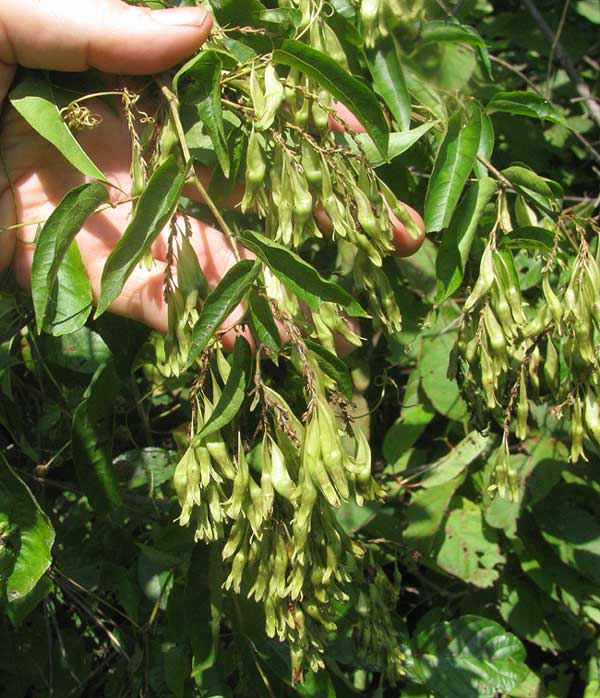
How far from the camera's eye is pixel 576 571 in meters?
1.79

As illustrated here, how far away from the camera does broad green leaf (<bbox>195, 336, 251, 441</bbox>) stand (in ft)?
2.96

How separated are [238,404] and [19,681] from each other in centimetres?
104

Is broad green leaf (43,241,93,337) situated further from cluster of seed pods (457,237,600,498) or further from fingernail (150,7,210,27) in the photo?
cluster of seed pods (457,237,600,498)

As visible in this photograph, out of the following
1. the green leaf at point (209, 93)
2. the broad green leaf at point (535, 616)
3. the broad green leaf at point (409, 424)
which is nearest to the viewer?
the green leaf at point (209, 93)

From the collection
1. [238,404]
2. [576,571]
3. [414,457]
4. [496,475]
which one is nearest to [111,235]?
[238,404]

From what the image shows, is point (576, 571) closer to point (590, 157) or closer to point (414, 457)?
point (414, 457)

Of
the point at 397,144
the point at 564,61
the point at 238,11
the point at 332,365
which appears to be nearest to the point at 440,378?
the point at 397,144

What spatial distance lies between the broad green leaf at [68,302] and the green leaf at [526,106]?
738 millimetres

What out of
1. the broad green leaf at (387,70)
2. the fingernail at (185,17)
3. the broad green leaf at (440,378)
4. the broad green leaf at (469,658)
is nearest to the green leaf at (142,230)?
the fingernail at (185,17)

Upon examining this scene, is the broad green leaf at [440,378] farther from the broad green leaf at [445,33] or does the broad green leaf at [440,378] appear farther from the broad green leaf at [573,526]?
the broad green leaf at [445,33]

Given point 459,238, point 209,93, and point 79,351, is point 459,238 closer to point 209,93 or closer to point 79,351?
point 209,93

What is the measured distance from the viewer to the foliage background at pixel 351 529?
131 centimetres

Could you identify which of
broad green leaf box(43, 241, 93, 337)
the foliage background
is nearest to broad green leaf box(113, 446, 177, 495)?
the foliage background

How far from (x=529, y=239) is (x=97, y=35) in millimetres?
726
